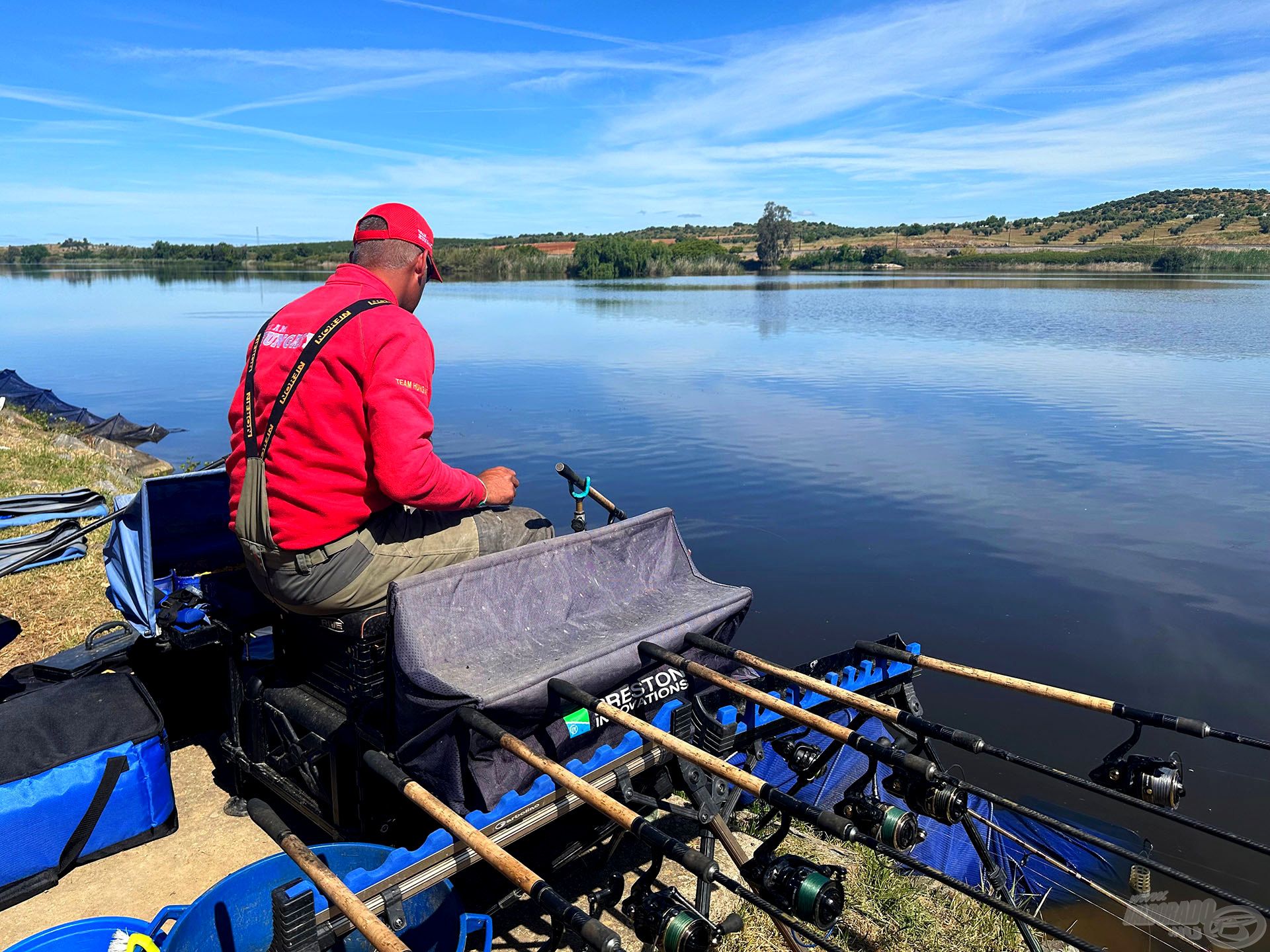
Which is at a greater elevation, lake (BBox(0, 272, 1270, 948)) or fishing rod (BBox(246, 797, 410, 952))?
fishing rod (BBox(246, 797, 410, 952))

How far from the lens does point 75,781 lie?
3863 millimetres

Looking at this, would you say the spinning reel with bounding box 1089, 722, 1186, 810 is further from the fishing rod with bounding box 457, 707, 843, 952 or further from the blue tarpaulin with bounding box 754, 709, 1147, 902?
the fishing rod with bounding box 457, 707, 843, 952

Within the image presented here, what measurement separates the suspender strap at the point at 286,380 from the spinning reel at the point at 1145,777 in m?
3.34

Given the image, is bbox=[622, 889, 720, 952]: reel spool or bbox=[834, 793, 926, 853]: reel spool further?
bbox=[834, 793, 926, 853]: reel spool

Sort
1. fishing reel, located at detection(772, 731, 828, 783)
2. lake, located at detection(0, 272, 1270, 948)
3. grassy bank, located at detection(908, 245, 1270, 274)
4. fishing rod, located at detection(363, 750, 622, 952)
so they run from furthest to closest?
1. grassy bank, located at detection(908, 245, 1270, 274)
2. lake, located at detection(0, 272, 1270, 948)
3. fishing reel, located at detection(772, 731, 828, 783)
4. fishing rod, located at detection(363, 750, 622, 952)

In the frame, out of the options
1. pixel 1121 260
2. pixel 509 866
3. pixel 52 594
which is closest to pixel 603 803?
pixel 509 866

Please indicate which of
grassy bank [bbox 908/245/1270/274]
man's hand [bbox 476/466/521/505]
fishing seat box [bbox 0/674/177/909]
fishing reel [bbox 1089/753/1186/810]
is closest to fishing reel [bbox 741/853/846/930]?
fishing reel [bbox 1089/753/1186/810]

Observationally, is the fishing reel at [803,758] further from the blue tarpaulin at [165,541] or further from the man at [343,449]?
the blue tarpaulin at [165,541]

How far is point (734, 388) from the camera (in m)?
20.9

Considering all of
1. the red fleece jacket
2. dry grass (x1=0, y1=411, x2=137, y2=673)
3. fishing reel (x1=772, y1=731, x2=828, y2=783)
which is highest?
the red fleece jacket

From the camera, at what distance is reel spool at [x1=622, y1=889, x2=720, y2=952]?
2.26m

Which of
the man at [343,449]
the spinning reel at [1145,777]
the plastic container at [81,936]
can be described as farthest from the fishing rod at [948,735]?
the plastic container at [81,936]

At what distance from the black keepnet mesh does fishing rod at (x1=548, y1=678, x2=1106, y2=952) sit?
206 mm

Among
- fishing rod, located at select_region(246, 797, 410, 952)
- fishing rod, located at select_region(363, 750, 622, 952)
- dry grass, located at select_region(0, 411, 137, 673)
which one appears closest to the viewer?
fishing rod, located at select_region(363, 750, 622, 952)
